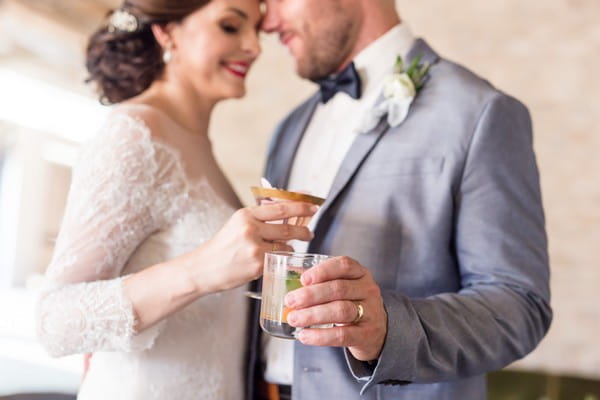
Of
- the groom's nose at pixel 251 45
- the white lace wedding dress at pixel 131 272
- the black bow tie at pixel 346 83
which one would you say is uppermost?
the groom's nose at pixel 251 45

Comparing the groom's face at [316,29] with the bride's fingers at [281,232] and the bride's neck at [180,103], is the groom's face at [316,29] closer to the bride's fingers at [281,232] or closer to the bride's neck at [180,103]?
the bride's neck at [180,103]

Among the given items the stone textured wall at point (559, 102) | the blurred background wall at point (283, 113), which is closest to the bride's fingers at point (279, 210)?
the blurred background wall at point (283, 113)

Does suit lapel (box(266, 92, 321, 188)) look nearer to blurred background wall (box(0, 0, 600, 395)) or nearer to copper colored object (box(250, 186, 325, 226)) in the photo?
copper colored object (box(250, 186, 325, 226))

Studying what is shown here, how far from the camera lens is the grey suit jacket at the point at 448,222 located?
1753mm

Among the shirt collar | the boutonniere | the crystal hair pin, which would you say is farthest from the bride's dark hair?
the boutonniere

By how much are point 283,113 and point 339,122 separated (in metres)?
2.62

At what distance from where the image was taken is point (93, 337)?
5.62 ft

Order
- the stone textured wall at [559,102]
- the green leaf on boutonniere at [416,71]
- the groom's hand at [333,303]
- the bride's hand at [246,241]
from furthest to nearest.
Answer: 1. the stone textured wall at [559,102]
2. the green leaf on boutonniere at [416,71]
3. the bride's hand at [246,241]
4. the groom's hand at [333,303]

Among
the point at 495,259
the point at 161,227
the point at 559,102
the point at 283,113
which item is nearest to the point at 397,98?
the point at 495,259

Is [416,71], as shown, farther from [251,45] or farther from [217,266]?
[217,266]

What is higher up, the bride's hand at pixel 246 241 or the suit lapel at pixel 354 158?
the suit lapel at pixel 354 158

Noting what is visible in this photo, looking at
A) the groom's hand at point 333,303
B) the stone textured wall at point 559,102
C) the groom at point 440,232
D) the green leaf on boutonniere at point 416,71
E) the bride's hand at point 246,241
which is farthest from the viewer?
the stone textured wall at point 559,102

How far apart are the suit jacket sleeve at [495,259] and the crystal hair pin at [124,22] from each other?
117 centimetres

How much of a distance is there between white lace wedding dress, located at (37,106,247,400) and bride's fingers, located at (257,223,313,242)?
40cm
